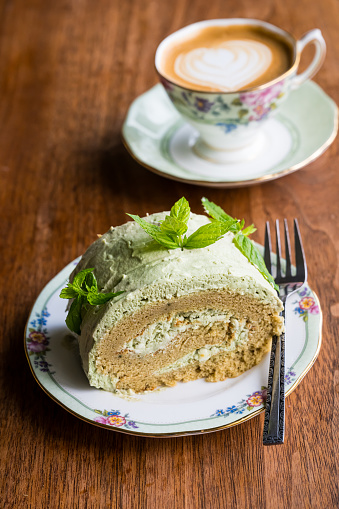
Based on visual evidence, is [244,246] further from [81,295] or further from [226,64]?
[226,64]

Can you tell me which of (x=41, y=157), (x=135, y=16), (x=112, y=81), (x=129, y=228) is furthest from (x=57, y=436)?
(x=135, y=16)

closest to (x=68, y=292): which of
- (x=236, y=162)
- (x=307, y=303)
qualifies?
(x=307, y=303)

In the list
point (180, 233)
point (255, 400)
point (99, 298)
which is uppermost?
point (180, 233)

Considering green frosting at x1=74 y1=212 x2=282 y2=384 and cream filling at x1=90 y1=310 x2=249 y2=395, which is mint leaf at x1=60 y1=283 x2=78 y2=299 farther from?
cream filling at x1=90 y1=310 x2=249 y2=395

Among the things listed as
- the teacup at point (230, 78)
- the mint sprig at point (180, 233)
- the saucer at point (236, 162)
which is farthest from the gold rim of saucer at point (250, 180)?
the mint sprig at point (180, 233)

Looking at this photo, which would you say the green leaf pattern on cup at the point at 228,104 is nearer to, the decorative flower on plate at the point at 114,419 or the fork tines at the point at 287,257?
the fork tines at the point at 287,257

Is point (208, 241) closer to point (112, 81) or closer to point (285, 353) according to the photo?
point (285, 353)

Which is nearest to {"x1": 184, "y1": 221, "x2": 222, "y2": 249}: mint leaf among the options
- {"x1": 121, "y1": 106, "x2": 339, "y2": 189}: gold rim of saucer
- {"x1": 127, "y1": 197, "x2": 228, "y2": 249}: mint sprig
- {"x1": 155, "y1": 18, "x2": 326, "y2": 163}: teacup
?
{"x1": 127, "y1": 197, "x2": 228, "y2": 249}: mint sprig
